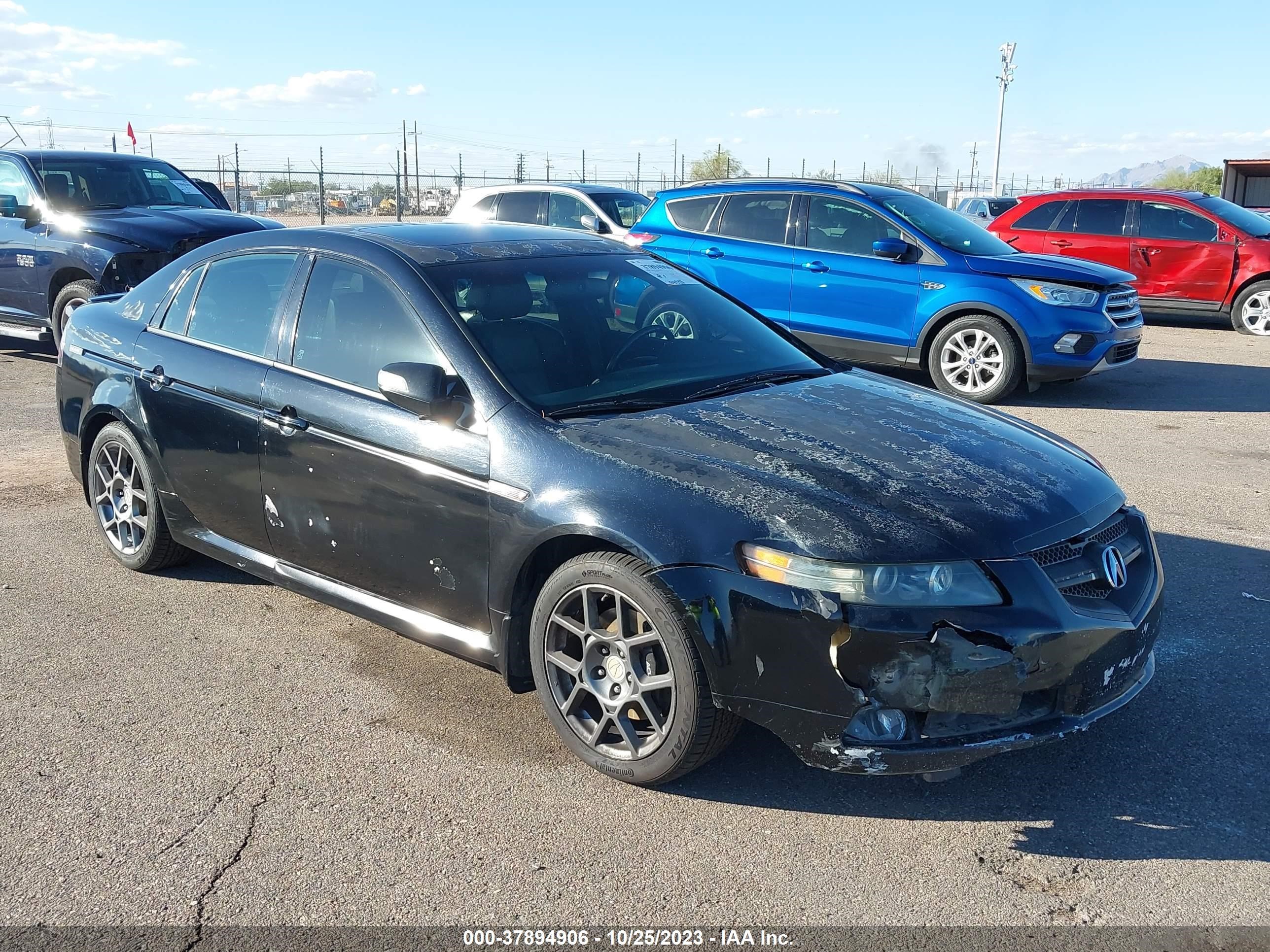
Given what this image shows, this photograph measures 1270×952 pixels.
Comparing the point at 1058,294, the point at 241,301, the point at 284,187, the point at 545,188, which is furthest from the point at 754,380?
the point at 284,187

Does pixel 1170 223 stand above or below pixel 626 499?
above

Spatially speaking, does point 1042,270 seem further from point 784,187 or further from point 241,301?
point 241,301

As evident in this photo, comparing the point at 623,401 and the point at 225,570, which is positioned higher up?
the point at 623,401

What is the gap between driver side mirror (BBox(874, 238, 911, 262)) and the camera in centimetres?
947

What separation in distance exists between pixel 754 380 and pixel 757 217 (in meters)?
6.55

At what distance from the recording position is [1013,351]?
9.38m

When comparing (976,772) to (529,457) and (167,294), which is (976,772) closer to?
(529,457)

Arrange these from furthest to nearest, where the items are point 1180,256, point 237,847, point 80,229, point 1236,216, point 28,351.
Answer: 1. point 1180,256
2. point 1236,216
3. point 28,351
4. point 80,229
5. point 237,847

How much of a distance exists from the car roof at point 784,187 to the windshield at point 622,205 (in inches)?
106

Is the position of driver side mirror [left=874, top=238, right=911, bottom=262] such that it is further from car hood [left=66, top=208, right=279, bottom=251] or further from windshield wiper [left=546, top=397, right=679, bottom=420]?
windshield wiper [left=546, top=397, right=679, bottom=420]

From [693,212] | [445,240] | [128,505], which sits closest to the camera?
[445,240]

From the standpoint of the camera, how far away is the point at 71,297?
33.0ft

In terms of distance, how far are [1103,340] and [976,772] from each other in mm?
6733

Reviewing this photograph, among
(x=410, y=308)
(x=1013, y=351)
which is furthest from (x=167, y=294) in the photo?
(x=1013, y=351)
